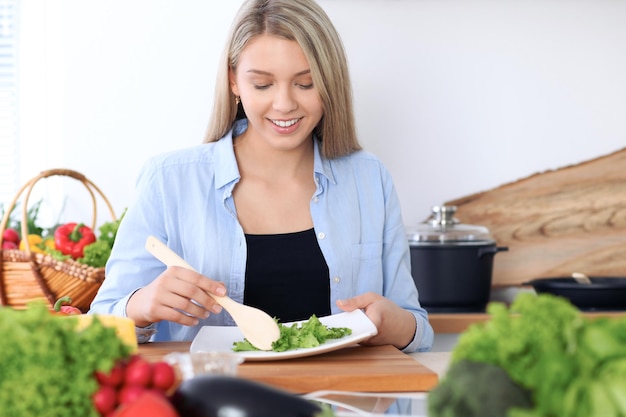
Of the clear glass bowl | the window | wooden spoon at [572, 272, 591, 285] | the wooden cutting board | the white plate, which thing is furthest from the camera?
the window

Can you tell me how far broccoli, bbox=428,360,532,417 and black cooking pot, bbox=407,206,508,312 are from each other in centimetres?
183

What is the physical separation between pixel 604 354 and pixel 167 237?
4.21 feet

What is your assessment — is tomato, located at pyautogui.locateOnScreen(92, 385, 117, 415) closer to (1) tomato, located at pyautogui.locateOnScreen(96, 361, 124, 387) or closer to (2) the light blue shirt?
(1) tomato, located at pyautogui.locateOnScreen(96, 361, 124, 387)

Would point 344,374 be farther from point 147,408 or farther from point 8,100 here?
point 8,100

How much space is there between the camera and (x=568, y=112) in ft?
9.27

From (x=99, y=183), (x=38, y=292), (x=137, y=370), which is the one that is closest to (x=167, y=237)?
(x=38, y=292)

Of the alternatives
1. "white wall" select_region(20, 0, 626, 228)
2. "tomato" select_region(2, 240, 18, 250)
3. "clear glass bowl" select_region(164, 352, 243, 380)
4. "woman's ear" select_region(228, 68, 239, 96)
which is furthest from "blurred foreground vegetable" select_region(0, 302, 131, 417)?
"white wall" select_region(20, 0, 626, 228)

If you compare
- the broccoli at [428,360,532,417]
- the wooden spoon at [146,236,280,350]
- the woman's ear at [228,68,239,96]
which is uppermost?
the woman's ear at [228,68,239,96]

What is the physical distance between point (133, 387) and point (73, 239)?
5.62 feet

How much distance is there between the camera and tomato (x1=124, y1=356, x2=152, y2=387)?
75 cm

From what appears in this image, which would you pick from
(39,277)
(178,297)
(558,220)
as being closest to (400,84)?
(558,220)

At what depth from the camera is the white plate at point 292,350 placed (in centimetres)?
134

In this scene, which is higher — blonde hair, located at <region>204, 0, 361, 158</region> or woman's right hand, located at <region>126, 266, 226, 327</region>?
blonde hair, located at <region>204, 0, 361, 158</region>

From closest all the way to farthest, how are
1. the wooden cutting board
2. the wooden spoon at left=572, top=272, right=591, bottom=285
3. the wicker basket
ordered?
the wooden cutting board
the wicker basket
the wooden spoon at left=572, top=272, right=591, bottom=285
